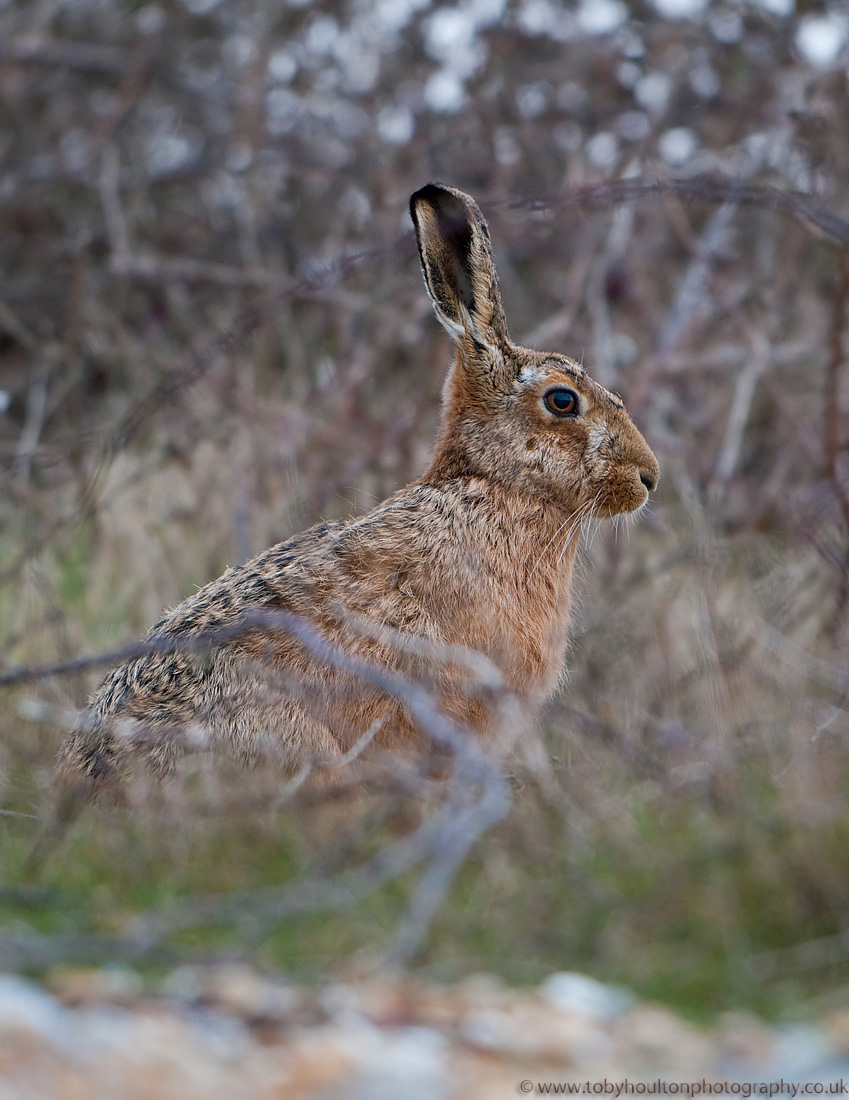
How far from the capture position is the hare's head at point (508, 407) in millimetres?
5047

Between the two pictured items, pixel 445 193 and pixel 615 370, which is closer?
pixel 445 193

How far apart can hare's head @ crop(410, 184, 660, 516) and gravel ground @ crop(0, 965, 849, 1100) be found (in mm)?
2785

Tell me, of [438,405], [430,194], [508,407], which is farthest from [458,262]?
[438,405]

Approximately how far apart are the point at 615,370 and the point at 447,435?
11.3ft

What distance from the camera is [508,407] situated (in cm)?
522

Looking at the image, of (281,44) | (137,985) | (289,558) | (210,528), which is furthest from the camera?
(281,44)

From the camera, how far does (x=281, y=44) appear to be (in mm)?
10125

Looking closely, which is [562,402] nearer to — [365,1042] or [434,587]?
[434,587]

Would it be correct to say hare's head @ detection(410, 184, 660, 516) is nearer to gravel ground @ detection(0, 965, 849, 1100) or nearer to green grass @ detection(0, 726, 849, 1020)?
green grass @ detection(0, 726, 849, 1020)

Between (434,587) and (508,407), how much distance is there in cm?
89

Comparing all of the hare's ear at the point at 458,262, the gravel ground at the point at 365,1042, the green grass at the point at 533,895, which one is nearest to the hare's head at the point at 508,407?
the hare's ear at the point at 458,262

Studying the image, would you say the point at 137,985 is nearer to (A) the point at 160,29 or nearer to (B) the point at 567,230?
(B) the point at 567,230

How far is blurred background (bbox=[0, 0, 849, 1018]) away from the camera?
2.87m

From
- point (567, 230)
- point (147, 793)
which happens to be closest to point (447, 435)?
point (147, 793)
